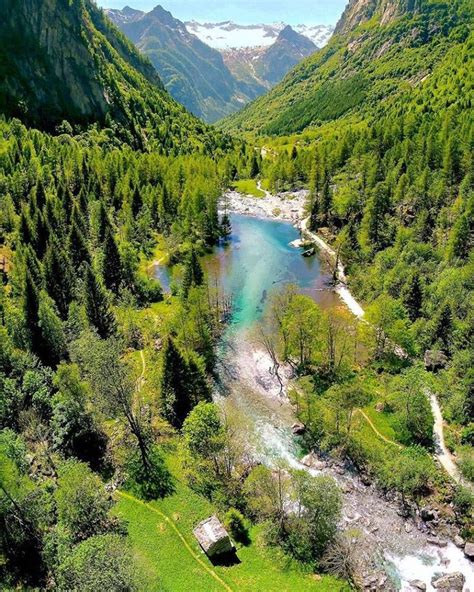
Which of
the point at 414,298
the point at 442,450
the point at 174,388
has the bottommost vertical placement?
the point at 442,450

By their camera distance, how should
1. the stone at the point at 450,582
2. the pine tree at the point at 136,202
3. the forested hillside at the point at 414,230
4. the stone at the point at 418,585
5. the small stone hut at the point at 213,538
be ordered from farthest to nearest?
the pine tree at the point at 136,202 → the forested hillside at the point at 414,230 → the small stone hut at the point at 213,538 → the stone at the point at 418,585 → the stone at the point at 450,582

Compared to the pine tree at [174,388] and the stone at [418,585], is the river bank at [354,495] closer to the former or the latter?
the stone at [418,585]

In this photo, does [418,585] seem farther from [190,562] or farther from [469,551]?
[190,562]

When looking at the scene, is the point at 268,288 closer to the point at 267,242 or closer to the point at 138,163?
the point at 267,242

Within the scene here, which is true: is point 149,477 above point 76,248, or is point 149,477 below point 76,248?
below

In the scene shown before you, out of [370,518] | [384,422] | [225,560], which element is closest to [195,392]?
[225,560]

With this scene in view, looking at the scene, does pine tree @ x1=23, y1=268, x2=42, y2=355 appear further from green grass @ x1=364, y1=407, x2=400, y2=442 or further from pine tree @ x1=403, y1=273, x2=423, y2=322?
pine tree @ x1=403, y1=273, x2=423, y2=322

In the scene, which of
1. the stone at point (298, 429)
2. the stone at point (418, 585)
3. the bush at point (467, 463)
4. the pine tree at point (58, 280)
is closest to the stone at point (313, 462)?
the stone at point (298, 429)
